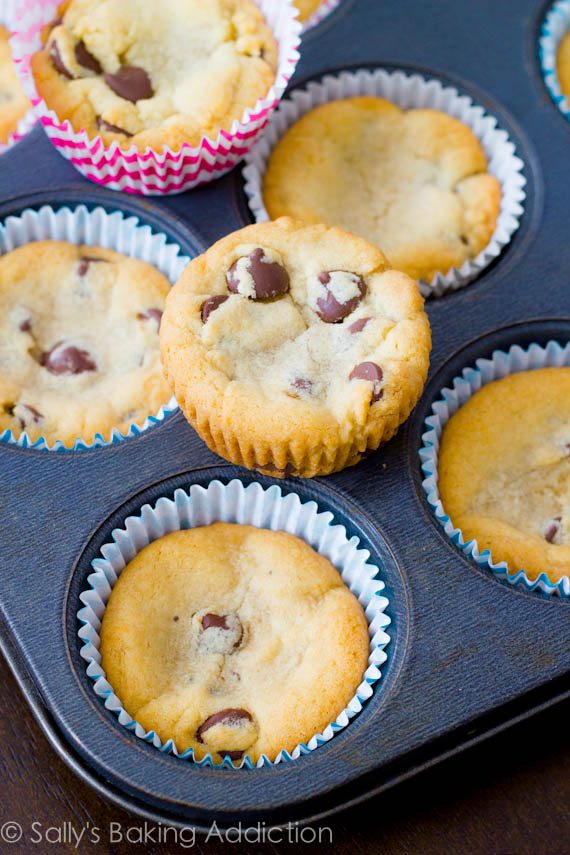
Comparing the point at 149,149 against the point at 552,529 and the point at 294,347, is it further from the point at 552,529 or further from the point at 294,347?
the point at 552,529

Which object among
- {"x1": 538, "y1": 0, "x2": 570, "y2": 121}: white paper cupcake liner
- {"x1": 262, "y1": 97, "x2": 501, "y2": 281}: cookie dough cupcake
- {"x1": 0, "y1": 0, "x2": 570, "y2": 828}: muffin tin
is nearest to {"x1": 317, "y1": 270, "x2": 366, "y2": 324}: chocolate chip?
{"x1": 0, "y1": 0, "x2": 570, "y2": 828}: muffin tin

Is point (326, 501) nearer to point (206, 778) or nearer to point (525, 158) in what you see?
point (206, 778)

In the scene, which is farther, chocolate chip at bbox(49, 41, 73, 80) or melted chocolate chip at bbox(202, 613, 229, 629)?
chocolate chip at bbox(49, 41, 73, 80)

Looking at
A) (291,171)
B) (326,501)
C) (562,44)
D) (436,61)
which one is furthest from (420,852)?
(562,44)

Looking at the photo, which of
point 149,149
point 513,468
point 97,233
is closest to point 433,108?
point 149,149

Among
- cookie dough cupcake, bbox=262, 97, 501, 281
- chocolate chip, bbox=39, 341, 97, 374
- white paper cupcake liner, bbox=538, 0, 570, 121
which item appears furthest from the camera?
white paper cupcake liner, bbox=538, 0, 570, 121

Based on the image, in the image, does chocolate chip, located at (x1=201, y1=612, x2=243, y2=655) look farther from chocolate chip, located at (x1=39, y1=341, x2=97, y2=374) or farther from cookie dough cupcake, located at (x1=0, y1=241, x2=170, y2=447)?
chocolate chip, located at (x1=39, y1=341, x2=97, y2=374)

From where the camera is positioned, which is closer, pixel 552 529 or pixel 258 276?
pixel 258 276
